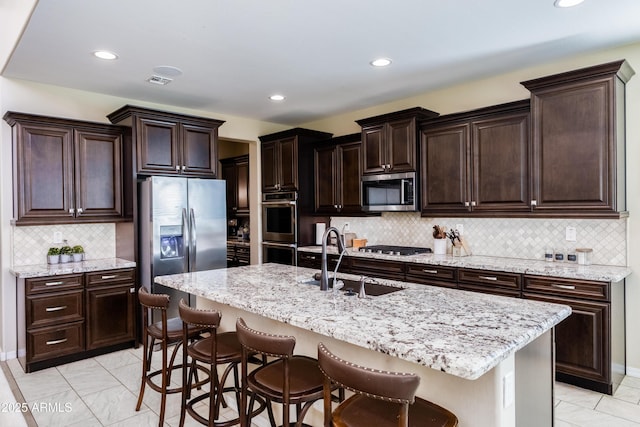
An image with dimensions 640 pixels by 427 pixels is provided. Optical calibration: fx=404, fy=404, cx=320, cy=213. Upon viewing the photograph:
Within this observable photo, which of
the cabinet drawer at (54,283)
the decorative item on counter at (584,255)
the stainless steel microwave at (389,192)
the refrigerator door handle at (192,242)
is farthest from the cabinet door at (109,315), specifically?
the decorative item on counter at (584,255)

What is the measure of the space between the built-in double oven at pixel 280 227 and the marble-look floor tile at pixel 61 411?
2843 millimetres

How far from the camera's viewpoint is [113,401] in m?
3.01

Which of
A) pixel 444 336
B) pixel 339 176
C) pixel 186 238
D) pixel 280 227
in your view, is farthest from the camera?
pixel 280 227

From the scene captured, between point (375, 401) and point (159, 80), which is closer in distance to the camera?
point (375, 401)

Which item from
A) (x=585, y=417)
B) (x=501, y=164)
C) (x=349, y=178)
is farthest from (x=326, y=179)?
(x=585, y=417)

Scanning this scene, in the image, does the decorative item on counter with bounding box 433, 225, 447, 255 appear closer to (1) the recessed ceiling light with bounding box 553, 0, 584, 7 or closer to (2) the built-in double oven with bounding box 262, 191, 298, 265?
(2) the built-in double oven with bounding box 262, 191, 298, 265

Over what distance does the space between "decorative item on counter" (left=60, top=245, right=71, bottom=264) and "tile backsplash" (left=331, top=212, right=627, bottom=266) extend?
333 centimetres

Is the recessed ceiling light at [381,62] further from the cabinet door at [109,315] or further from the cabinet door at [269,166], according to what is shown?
the cabinet door at [109,315]

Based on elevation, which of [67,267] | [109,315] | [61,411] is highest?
[67,267]

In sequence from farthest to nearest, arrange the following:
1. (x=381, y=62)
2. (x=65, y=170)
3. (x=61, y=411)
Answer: (x=65, y=170) → (x=381, y=62) → (x=61, y=411)

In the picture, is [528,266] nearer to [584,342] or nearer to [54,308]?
[584,342]

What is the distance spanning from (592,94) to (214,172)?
12.4 ft

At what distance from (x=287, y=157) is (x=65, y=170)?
8.44 feet

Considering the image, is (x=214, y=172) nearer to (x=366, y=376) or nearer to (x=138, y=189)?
(x=138, y=189)
